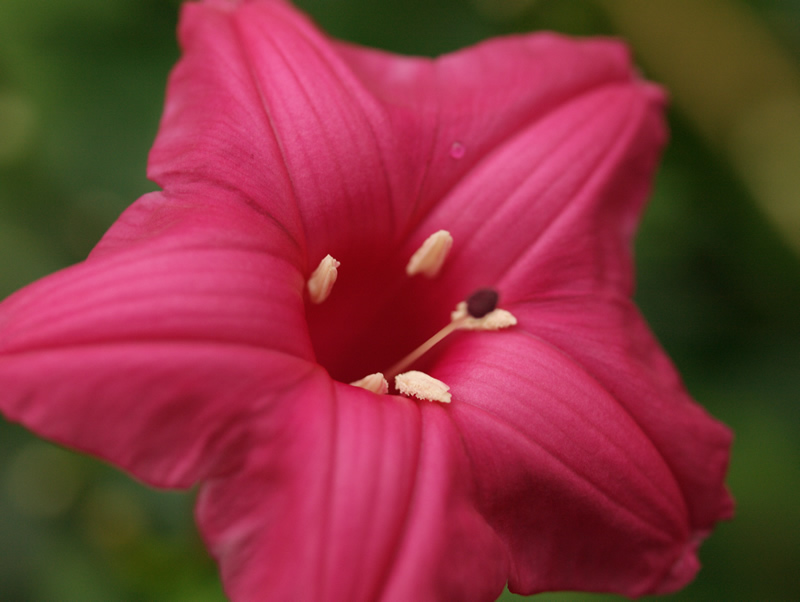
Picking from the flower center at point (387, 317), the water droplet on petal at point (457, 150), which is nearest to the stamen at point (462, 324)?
the flower center at point (387, 317)

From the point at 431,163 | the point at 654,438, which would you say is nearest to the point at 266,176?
the point at 431,163

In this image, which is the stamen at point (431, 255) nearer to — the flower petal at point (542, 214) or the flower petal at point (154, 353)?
the flower petal at point (542, 214)

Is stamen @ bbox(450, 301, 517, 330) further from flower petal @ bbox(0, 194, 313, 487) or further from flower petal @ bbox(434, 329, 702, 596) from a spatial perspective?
flower petal @ bbox(0, 194, 313, 487)

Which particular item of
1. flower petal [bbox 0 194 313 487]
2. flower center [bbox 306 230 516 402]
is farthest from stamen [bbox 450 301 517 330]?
flower petal [bbox 0 194 313 487]

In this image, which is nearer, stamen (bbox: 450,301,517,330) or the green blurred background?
stamen (bbox: 450,301,517,330)

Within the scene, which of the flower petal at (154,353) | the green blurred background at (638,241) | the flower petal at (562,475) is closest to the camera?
the flower petal at (154,353)

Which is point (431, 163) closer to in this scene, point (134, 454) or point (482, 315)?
point (482, 315)
